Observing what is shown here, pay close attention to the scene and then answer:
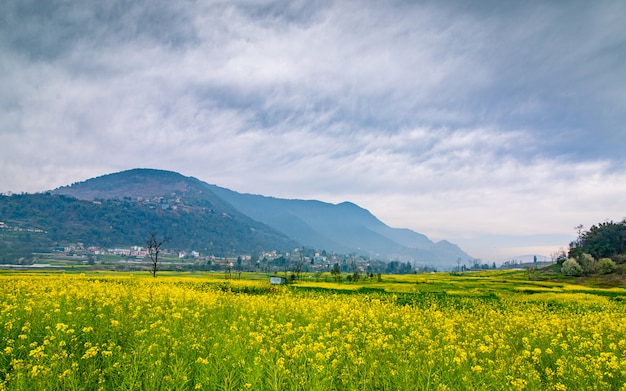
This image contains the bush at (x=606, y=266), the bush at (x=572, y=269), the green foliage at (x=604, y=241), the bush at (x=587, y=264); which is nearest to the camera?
the bush at (x=606, y=266)

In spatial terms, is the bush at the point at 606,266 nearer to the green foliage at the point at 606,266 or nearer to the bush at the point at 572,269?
the green foliage at the point at 606,266

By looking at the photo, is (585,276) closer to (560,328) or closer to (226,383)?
(560,328)

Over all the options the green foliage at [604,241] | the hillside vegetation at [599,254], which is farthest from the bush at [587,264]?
the green foliage at [604,241]

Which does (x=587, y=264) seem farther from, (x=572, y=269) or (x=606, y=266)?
(x=606, y=266)

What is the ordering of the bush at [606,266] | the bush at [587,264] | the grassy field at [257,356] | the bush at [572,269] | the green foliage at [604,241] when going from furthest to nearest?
the green foliage at [604,241], the bush at [587,264], the bush at [572,269], the bush at [606,266], the grassy field at [257,356]

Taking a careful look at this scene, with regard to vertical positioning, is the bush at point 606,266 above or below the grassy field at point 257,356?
below

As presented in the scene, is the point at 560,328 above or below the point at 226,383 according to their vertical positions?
below

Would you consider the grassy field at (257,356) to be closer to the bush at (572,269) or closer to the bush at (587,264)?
the bush at (572,269)

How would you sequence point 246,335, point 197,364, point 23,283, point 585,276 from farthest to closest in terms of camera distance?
1. point 585,276
2. point 23,283
3. point 246,335
4. point 197,364

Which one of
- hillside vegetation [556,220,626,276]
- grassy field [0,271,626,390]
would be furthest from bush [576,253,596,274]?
grassy field [0,271,626,390]

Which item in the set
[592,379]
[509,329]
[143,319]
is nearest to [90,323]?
[143,319]

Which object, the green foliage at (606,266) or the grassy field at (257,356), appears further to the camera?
the green foliage at (606,266)

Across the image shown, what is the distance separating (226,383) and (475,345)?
27.7 ft

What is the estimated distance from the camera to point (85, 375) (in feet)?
24.6
